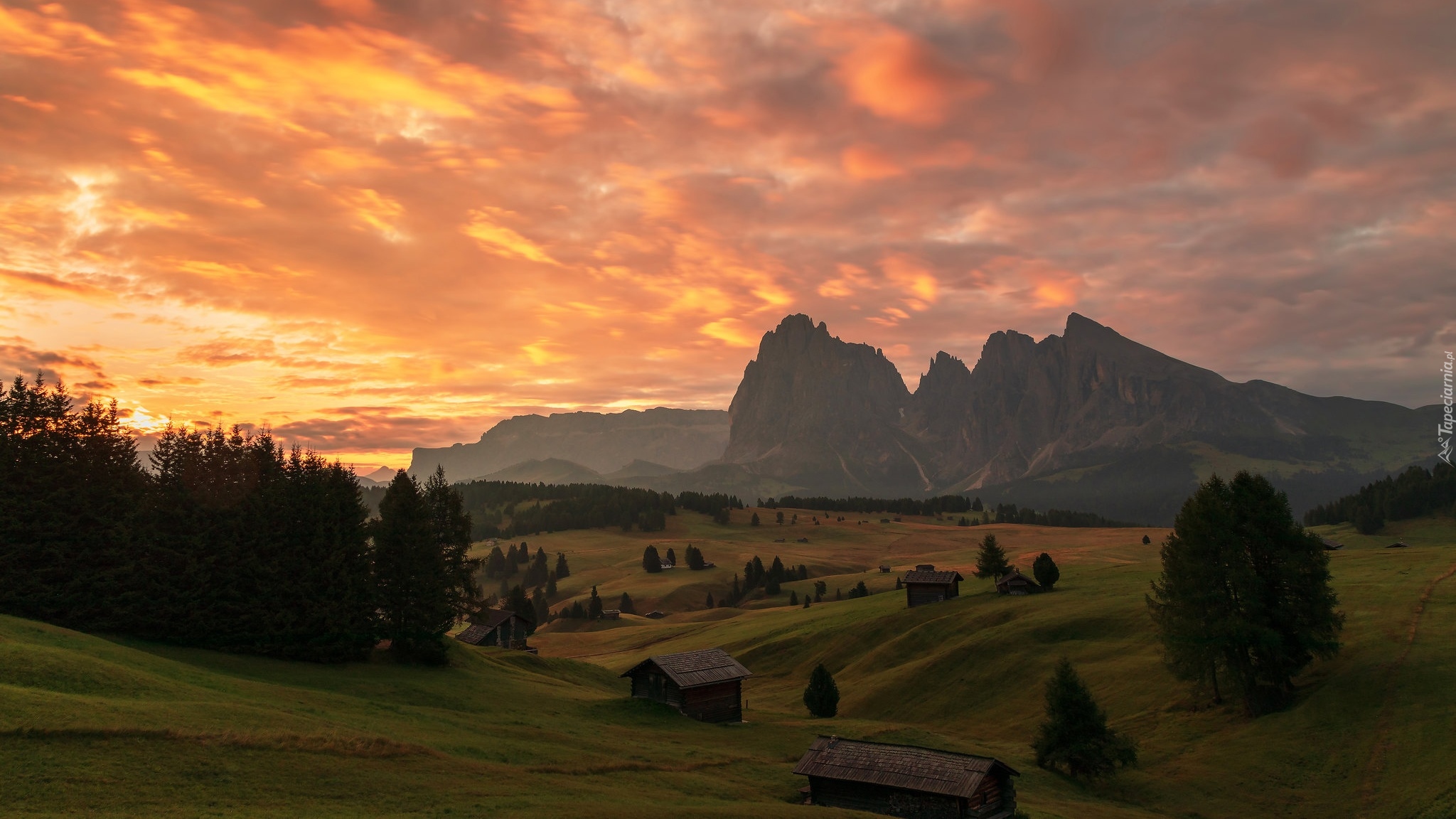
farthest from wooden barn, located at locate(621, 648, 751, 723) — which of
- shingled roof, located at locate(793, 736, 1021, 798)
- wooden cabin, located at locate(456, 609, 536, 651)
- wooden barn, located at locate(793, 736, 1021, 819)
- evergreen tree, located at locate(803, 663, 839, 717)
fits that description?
wooden cabin, located at locate(456, 609, 536, 651)

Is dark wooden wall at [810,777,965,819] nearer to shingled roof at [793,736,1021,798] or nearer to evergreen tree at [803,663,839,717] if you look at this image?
shingled roof at [793,736,1021,798]

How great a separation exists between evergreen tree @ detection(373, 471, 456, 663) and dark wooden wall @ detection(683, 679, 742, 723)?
62.6 feet

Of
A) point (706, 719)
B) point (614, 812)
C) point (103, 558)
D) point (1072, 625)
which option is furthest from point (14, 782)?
point (1072, 625)

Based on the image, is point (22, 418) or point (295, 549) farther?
point (295, 549)

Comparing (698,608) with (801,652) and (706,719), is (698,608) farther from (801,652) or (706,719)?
(706,719)

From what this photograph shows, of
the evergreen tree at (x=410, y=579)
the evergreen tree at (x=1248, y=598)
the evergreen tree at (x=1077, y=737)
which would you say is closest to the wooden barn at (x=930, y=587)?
the evergreen tree at (x=1248, y=598)

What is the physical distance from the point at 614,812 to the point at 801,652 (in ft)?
208

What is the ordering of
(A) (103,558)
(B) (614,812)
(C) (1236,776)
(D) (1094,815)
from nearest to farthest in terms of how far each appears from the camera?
(B) (614,812) < (D) (1094,815) < (C) (1236,776) < (A) (103,558)

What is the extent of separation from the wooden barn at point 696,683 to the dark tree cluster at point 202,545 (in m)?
16.0

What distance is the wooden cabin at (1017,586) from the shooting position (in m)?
95.3

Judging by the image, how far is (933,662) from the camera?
74000mm

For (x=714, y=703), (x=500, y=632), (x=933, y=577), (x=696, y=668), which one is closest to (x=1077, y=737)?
(x=714, y=703)

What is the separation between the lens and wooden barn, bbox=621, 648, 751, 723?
194 ft

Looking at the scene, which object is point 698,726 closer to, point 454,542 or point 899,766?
point 899,766
